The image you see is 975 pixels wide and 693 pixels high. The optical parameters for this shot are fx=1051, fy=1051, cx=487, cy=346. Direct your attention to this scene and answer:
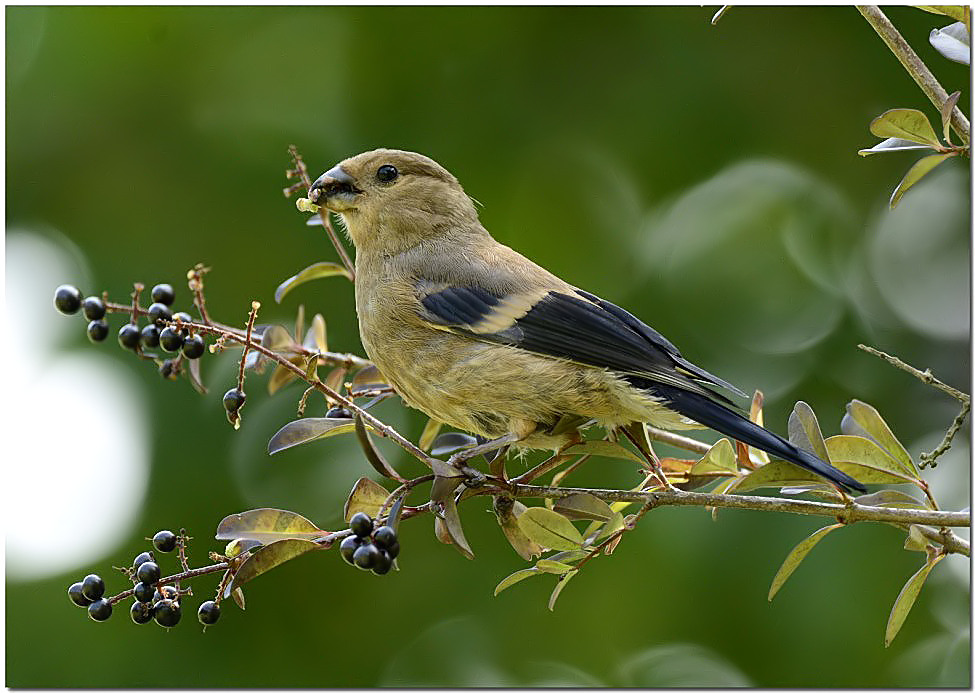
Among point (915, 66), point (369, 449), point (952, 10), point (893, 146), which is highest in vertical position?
point (952, 10)

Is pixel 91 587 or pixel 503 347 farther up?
pixel 503 347

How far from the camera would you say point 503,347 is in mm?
2869

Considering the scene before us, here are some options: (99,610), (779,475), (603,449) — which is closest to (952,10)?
(779,475)

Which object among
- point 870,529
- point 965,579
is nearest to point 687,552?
point 870,529

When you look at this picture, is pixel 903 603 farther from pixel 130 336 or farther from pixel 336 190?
pixel 336 190

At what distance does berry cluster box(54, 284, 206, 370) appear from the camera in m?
2.45

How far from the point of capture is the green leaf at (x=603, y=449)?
256 centimetres

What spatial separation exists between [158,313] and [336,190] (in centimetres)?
98

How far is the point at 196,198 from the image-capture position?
4684mm

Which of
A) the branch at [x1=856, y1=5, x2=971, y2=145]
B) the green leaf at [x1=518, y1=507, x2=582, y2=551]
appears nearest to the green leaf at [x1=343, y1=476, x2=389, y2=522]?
the green leaf at [x1=518, y1=507, x2=582, y2=551]

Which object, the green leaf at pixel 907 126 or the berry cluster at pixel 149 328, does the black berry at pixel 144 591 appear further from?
the green leaf at pixel 907 126

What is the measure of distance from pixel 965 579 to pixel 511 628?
5.79 ft

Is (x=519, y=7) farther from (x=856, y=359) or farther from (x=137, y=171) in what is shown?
(x=856, y=359)

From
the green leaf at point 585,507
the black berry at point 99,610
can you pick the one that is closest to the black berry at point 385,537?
the green leaf at point 585,507
